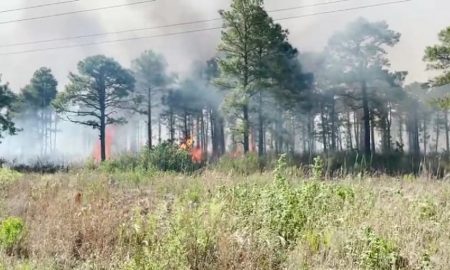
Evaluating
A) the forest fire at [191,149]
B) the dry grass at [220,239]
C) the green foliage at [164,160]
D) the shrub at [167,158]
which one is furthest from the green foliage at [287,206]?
the forest fire at [191,149]

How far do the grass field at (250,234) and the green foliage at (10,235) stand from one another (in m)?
0.01

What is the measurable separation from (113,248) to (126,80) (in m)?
39.4

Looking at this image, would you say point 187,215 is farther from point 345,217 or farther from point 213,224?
point 345,217

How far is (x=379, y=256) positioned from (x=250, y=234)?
126cm

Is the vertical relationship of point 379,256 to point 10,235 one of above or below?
below

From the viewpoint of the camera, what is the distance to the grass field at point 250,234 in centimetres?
398

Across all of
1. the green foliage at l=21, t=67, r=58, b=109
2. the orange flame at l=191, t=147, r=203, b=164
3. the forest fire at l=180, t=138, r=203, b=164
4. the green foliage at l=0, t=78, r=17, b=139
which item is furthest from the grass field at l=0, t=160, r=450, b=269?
the green foliage at l=21, t=67, r=58, b=109

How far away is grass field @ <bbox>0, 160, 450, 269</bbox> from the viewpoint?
3.98 meters

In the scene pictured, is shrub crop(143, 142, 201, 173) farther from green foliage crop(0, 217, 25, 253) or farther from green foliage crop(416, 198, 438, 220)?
green foliage crop(0, 217, 25, 253)

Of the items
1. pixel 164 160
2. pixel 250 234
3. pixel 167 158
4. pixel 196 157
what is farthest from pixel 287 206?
pixel 196 157

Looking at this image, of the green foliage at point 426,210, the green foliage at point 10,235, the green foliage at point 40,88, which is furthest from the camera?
the green foliage at point 40,88

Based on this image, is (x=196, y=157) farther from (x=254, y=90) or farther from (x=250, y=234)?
(x=250, y=234)

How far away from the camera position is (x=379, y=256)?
12.8 feet

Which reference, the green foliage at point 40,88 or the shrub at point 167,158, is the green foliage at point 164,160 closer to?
the shrub at point 167,158
